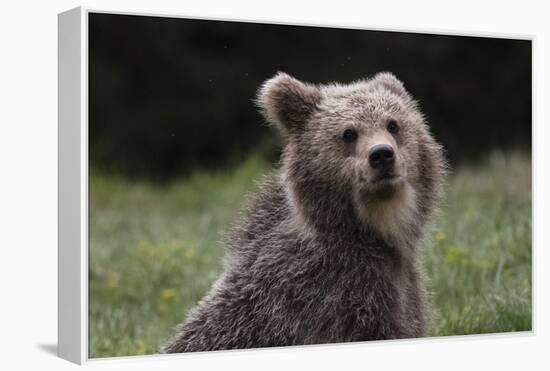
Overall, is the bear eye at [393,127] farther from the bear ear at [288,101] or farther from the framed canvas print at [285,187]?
the bear ear at [288,101]

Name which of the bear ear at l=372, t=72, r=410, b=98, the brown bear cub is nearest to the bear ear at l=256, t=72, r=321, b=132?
the brown bear cub

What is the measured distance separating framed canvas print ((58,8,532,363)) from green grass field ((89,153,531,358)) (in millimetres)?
22

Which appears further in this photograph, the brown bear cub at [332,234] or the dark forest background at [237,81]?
the dark forest background at [237,81]

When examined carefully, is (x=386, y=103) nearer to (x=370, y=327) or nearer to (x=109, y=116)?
(x=370, y=327)

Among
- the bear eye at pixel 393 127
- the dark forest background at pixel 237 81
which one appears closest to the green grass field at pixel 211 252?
the dark forest background at pixel 237 81

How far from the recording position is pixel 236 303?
545 centimetres

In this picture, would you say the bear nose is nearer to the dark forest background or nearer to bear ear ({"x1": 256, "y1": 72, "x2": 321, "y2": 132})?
bear ear ({"x1": 256, "y1": 72, "x2": 321, "y2": 132})

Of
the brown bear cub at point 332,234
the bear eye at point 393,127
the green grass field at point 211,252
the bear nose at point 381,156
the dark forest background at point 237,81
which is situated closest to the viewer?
the bear nose at point 381,156

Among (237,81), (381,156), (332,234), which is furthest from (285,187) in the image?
(237,81)

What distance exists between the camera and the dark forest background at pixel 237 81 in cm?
963

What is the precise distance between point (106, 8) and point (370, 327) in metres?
2.47

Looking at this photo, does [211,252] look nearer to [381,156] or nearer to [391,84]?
[391,84]

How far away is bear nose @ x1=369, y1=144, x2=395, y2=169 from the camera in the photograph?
513 centimetres

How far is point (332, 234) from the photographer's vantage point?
5.39 m
